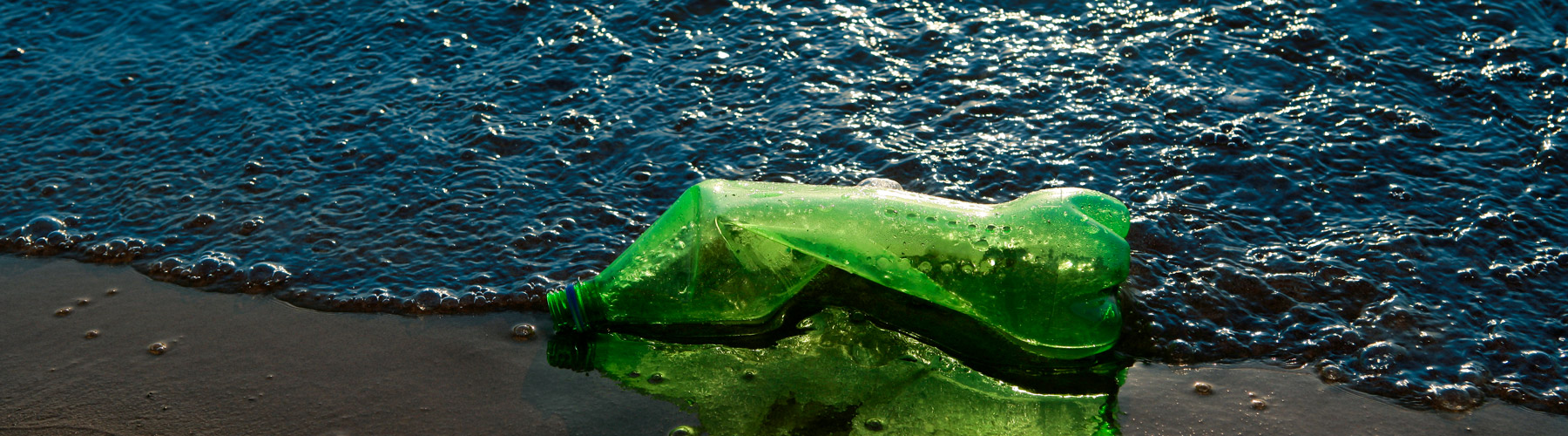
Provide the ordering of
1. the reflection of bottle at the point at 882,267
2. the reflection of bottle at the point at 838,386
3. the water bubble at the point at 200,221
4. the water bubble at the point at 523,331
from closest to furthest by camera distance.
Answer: the reflection of bottle at the point at 838,386, the reflection of bottle at the point at 882,267, the water bubble at the point at 523,331, the water bubble at the point at 200,221

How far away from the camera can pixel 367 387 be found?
229cm

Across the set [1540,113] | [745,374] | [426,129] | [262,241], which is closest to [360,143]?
[426,129]

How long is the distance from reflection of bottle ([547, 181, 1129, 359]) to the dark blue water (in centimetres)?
28

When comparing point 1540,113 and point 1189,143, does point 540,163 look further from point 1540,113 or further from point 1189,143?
point 1540,113

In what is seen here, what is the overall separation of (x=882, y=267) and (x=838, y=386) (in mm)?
273

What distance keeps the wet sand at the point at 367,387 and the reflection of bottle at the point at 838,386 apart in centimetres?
6

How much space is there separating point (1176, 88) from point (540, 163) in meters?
2.02

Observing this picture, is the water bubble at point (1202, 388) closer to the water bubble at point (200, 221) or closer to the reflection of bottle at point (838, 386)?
the reflection of bottle at point (838, 386)

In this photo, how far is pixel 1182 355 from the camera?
2332 millimetres

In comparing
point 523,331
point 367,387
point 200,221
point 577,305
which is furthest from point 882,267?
point 200,221

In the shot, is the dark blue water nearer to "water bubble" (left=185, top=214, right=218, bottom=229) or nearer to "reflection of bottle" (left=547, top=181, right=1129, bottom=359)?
"water bubble" (left=185, top=214, right=218, bottom=229)

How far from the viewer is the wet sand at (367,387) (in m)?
2.15

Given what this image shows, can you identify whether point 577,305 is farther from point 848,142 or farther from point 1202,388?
point 1202,388

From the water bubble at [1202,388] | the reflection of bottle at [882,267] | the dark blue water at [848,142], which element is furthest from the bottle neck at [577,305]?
the water bubble at [1202,388]
